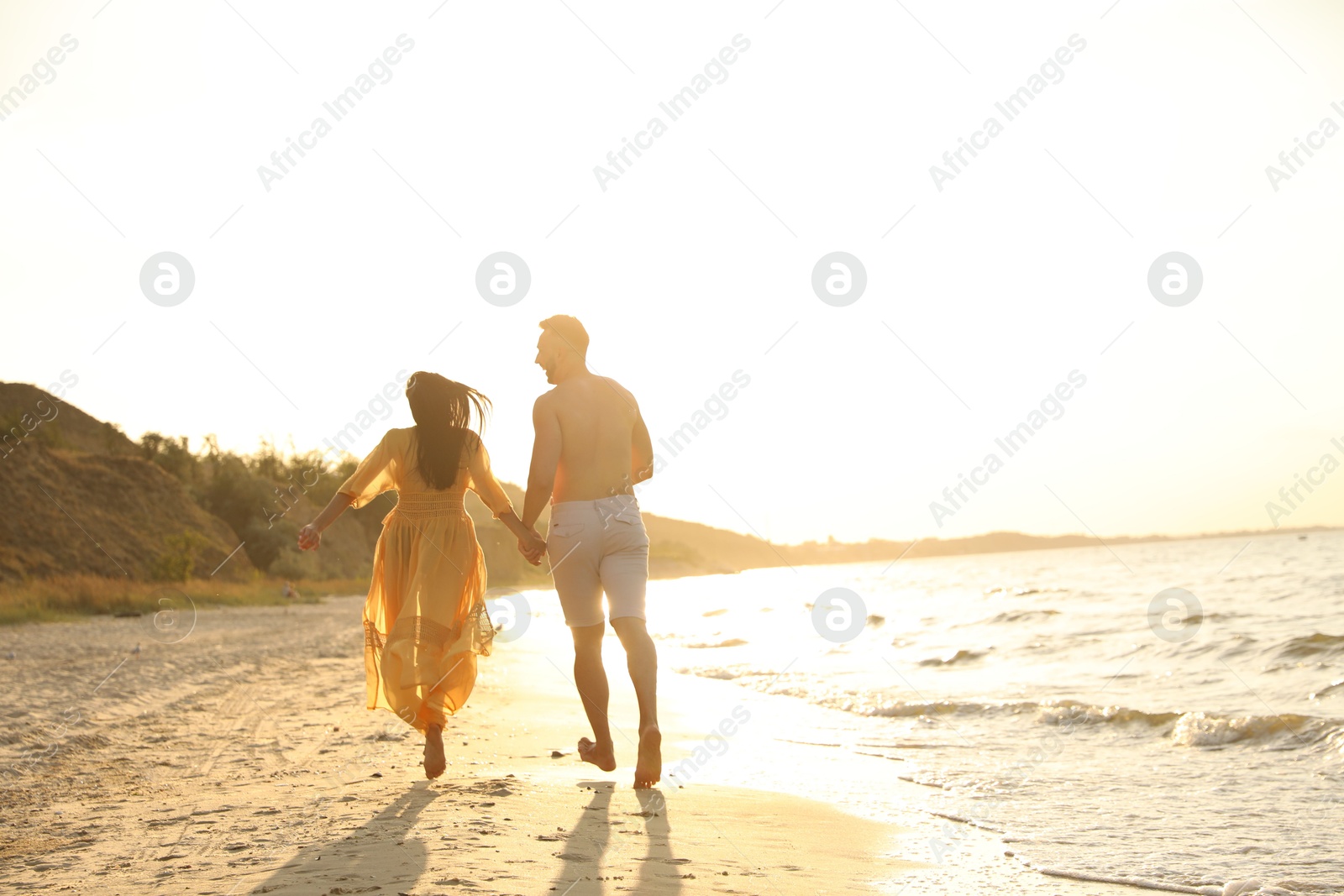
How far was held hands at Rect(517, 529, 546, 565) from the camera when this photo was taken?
446 centimetres

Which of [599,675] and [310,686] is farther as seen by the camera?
[310,686]

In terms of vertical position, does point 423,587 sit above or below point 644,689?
above

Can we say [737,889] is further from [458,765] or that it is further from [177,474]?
[177,474]

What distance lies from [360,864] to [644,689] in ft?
4.79

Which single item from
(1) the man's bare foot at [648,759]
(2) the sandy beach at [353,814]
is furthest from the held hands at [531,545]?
(2) the sandy beach at [353,814]

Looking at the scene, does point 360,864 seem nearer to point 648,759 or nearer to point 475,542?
point 648,759

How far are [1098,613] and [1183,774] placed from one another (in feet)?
49.3

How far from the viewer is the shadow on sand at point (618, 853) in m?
2.93

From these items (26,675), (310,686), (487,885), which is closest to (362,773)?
(487,885)

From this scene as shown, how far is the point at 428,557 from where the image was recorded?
4699 mm

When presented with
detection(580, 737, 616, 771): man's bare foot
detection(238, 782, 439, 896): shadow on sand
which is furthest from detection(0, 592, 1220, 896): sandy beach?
detection(580, 737, 616, 771): man's bare foot

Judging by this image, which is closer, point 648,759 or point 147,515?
point 648,759

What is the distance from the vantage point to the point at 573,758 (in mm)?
5426

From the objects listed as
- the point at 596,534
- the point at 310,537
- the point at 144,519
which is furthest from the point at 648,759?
the point at 144,519
